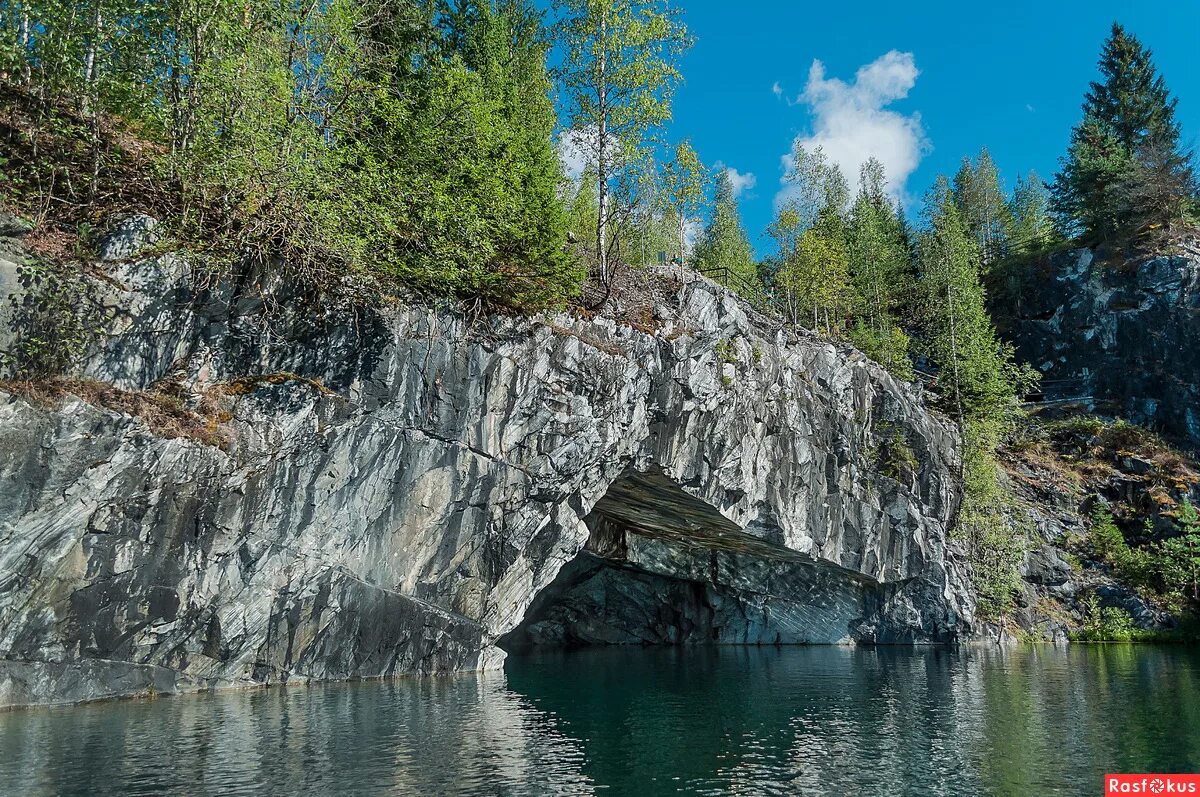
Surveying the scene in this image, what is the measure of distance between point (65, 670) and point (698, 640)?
35.9 metres

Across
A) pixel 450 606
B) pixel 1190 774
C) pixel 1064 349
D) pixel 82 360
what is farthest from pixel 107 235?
pixel 1064 349

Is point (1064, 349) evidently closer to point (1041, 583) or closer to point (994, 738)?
point (1041, 583)

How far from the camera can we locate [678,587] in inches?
1844

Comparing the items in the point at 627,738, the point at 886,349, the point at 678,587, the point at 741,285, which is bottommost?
the point at 627,738

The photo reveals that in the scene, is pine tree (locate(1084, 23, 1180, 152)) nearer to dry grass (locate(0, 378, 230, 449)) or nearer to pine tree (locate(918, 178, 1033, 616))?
pine tree (locate(918, 178, 1033, 616))

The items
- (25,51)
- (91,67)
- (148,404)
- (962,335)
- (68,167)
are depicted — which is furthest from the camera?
(962,335)

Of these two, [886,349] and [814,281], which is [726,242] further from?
[886,349]

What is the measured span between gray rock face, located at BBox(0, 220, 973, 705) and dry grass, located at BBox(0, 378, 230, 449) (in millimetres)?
290

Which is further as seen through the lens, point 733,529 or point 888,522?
point 888,522

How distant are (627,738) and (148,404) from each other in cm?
1704

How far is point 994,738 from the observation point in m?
16.1

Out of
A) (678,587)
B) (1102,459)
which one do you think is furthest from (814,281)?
(678,587)

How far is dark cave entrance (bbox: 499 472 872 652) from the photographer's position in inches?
1443

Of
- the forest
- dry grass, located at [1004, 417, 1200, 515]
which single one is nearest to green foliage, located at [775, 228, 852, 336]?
the forest
